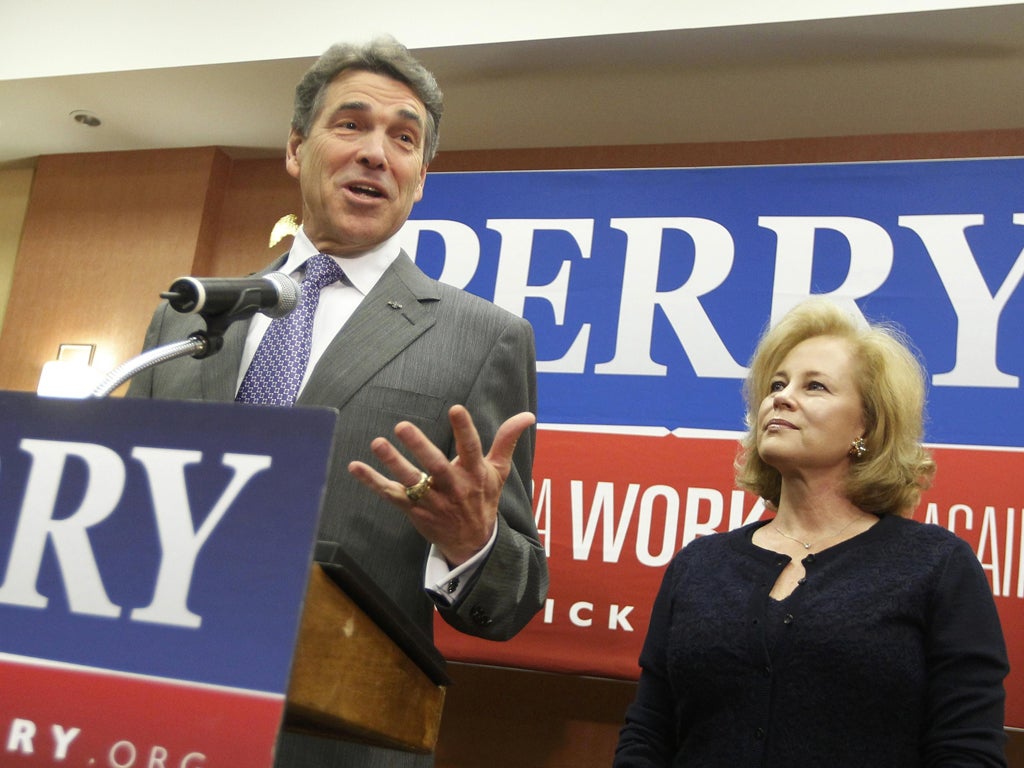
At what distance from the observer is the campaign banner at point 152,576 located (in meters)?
0.76

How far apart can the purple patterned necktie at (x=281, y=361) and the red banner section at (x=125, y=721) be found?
2.05 feet

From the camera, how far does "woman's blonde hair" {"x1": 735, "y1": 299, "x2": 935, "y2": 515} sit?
6.40ft

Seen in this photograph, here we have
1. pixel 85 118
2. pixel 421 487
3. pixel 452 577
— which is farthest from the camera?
pixel 85 118

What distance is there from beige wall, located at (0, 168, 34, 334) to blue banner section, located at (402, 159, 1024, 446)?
2267mm

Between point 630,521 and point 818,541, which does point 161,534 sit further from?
point 630,521

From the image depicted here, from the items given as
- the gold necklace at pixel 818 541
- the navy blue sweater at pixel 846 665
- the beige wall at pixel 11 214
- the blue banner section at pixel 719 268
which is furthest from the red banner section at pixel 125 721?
the beige wall at pixel 11 214

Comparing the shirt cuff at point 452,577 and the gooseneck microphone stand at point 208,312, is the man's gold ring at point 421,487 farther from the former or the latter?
the gooseneck microphone stand at point 208,312

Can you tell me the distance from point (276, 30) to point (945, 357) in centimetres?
233

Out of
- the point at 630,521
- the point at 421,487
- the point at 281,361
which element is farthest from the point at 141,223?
the point at 421,487

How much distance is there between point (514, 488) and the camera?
150 centimetres

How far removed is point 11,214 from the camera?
14.7 ft

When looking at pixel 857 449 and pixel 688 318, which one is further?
pixel 688 318

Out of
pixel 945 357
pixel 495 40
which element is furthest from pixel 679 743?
pixel 495 40

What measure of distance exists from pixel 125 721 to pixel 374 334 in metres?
0.79
